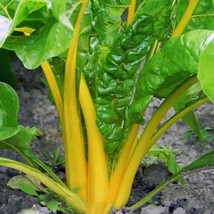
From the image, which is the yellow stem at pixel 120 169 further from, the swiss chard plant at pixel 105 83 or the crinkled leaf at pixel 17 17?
the crinkled leaf at pixel 17 17

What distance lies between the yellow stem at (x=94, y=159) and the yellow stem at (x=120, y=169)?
0.01 metres

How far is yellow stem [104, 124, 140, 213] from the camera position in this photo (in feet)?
3.87

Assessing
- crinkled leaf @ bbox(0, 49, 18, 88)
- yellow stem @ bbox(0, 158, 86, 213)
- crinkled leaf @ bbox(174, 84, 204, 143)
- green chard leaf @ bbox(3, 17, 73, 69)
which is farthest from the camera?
crinkled leaf @ bbox(0, 49, 18, 88)

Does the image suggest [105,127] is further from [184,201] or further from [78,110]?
[184,201]

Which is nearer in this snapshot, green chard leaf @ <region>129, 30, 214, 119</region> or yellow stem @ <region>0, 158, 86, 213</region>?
green chard leaf @ <region>129, 30, 214, 119</region>

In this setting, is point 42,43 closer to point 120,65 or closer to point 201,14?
point 120,65

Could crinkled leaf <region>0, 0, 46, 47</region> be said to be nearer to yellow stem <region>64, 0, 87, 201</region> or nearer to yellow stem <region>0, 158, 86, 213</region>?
yellow stem <region>64, 0, 87, 201</region>

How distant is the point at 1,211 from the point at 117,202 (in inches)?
8.8

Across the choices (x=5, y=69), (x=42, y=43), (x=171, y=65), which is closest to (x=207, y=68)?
(x=171, y=65)

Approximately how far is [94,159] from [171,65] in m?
0.27

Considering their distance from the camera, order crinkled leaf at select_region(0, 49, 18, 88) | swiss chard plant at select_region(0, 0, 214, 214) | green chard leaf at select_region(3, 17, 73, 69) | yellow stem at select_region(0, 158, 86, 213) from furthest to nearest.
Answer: crinkled leaf at select_region(0, 49, 18, 88), yellow stem at select_region(0, 158, 86, 213), swiss chard plant at select_region(0, 0, 214, 214), green chard leaf at select_region(3, 17, 73, 69)

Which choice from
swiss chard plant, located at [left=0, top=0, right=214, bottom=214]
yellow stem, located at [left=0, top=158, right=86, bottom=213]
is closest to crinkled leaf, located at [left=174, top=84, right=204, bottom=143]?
Result: swiss chard plant, located at [left=0, top=0, right=214, bottom=214]

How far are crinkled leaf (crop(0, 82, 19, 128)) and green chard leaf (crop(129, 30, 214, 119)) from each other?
8.3 inches

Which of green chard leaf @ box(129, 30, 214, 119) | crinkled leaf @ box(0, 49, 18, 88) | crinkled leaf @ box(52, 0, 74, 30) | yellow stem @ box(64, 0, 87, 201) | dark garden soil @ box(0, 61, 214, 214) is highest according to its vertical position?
crinkled leaf @ box(52, 0, 74, 30)
